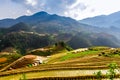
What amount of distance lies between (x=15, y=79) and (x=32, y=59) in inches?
2580

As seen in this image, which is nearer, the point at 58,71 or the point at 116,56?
the point at 58,71

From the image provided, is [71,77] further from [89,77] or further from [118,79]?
[118,79]

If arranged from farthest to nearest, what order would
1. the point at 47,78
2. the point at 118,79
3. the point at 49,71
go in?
1. the point at 49,71
2. the point at 47,78
3. the point at 118,79

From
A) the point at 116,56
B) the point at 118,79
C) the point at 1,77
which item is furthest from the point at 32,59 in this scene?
the point at 118,79

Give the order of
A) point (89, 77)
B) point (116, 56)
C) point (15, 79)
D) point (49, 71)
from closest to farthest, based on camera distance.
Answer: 1. point (89, 77)
2. point (15, 79)
3. point (49, 71)
4. point (116, 56)

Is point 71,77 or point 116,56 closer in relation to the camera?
point 71,77

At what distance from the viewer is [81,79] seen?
122 ft

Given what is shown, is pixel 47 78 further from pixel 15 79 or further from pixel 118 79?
pixel 118 79

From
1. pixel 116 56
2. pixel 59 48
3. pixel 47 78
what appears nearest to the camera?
pixel 47 78

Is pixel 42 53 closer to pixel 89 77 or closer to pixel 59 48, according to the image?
pixel 59 48

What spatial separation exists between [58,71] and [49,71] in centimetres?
207

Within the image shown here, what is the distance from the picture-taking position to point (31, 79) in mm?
39719

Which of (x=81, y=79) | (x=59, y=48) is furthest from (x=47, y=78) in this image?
(x=59, y=48)

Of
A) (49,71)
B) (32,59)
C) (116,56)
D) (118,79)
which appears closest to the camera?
(118,79)
